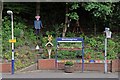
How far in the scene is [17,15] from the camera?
90.0ft

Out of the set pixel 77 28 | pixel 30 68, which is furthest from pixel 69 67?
pixel 77 28

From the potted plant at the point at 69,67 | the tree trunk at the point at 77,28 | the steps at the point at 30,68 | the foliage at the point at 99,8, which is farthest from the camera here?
the tree trunk at the point at 77,28

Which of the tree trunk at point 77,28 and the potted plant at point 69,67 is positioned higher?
the tree trunk at point 77,28

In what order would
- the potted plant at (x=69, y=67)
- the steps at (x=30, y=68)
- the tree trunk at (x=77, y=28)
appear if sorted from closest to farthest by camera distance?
the potted plant at (x=69, y=67) → the steps at (x=30, y=68) → the tree trunk at (x=77, y=28)

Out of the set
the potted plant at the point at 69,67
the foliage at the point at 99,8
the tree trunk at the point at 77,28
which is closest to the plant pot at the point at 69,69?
the potted plant at the point at 69,67

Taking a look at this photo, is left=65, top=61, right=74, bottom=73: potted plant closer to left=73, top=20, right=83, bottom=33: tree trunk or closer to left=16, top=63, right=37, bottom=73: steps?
left=16, top=63, right=37, bottom=73: steps

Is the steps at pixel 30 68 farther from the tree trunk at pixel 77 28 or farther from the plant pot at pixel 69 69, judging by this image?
the tree trunk at pixel 77 28

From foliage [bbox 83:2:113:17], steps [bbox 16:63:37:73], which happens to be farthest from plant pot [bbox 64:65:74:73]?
foliage [bbox 83:2:113:17]

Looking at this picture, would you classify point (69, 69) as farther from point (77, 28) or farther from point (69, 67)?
point (77, 28)

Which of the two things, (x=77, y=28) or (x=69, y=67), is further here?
(x=77, y=28)

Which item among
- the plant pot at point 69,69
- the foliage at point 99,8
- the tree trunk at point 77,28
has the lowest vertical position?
the plant pot at point 69,69

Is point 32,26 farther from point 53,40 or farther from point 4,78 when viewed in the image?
point 4,78

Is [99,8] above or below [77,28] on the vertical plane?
above

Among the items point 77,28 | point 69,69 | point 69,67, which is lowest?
point 69,69
